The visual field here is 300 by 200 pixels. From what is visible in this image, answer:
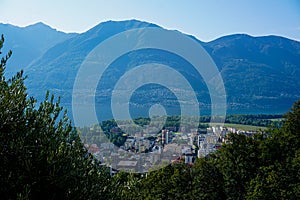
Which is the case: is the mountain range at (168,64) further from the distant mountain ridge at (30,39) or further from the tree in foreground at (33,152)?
the tree in foreground at (33,152)

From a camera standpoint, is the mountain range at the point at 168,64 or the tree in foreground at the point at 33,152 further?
the mountain range at the point at 168,64

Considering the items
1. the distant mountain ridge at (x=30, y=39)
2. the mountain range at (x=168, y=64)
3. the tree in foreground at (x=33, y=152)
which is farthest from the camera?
the distant mountain ridge at (x=30, y=39)

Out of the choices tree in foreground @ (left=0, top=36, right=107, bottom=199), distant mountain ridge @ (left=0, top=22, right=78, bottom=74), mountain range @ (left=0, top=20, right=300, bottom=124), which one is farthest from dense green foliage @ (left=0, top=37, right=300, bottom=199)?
distant mountain ridge @ (left=0, top=22, right=78, bottom=74)

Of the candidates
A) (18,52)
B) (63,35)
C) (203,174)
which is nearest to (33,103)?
(203,174)

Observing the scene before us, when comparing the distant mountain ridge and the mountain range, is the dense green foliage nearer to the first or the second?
the mountain range

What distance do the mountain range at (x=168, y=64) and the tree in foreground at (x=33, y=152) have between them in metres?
31.1

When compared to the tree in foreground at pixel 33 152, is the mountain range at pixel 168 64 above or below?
above

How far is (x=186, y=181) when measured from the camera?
13406 mm

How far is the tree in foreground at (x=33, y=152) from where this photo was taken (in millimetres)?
3916

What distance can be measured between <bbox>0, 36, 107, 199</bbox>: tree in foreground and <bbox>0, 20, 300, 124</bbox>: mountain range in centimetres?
3113

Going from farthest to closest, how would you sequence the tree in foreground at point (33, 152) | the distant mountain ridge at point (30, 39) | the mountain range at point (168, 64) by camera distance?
1. the distant mountain ridge at point (30, 39)
2. the mountain range at point (168, 64)
3. the tree in foreground at point (33, 152)

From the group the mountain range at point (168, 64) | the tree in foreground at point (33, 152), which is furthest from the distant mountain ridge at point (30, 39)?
the tree in foreground at point (33, 152)

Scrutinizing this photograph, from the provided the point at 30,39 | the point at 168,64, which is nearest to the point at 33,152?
the point at 168,64

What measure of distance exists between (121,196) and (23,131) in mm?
2793
